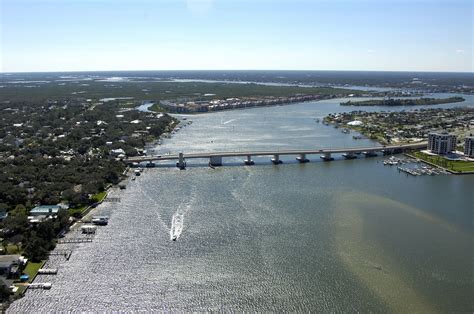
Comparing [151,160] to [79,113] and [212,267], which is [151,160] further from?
[79,113]

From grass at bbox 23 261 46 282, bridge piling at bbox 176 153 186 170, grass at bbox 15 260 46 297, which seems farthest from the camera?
bridge piling at bbox 176 153 186 170

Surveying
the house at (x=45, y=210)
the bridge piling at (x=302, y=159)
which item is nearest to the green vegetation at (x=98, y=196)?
the house at (x=45, y=210)

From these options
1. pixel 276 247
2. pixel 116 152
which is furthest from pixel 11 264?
pixel 116 152

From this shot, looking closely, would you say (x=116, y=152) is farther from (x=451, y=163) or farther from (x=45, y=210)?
(x=451, y=163)

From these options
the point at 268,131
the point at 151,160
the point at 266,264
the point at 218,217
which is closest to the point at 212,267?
the point at 266,264

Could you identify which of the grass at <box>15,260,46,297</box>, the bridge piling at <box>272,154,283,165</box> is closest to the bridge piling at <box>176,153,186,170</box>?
the bridge piling at <box>272,154,283,165</box>

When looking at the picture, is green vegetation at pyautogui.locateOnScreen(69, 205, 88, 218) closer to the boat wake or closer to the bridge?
the boat wake
